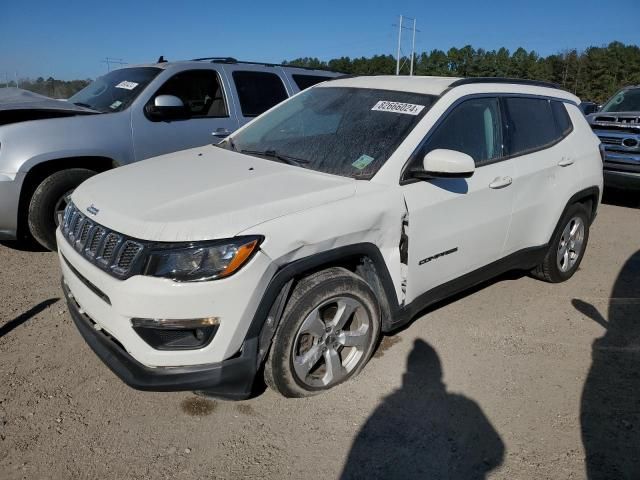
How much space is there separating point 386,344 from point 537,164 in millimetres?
1779

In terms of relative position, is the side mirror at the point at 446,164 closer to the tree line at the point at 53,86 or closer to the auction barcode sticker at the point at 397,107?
the auction barcode sticker at the point at 397,107

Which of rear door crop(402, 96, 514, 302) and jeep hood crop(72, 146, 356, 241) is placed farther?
rear door crop(402, 96, 514, 302)

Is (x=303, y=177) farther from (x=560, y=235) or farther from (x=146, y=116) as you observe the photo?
(x=146, y=116)

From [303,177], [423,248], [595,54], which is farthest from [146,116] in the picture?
[595,54]

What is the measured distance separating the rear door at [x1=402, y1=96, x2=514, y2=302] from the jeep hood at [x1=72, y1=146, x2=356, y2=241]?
530mm

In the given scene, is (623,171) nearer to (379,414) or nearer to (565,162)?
(565,162)

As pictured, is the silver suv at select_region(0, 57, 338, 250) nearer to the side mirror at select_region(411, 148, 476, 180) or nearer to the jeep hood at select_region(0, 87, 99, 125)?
the jeep hood at select_region(0, 87, 99, 125)

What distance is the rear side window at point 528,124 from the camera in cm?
382

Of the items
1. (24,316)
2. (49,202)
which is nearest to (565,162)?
(24,316)

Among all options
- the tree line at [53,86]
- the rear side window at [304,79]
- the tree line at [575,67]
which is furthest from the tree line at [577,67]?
the rear side window at [304,79]

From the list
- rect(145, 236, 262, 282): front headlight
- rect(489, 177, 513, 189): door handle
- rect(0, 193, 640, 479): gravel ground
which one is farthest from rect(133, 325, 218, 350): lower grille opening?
rect(489, 177, 513, 189): door handle

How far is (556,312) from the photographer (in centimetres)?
421

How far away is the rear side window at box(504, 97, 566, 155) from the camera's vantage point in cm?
382

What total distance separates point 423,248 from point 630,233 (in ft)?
15.7
